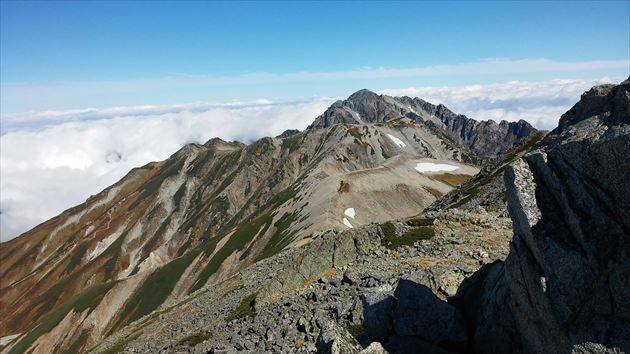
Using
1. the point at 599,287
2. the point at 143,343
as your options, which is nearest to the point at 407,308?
the point at 599,287

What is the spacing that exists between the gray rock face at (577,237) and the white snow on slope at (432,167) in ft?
529

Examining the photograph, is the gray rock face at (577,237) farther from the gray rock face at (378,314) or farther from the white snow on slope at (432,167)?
the white snow on slope at (432,167)

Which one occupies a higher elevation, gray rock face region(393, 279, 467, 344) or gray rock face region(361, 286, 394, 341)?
gray rock face region(393, 279, 467, 344)

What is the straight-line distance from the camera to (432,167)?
181m

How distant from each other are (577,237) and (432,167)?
565 feet

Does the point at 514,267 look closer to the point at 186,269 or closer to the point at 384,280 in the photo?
the point at 384,280

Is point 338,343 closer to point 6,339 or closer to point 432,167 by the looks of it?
point 432,167

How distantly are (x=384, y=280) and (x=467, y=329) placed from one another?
1189 cm

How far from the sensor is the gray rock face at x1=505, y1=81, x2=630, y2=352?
13.9 meters

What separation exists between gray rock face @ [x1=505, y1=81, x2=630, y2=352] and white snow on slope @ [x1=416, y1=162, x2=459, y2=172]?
161283 mm

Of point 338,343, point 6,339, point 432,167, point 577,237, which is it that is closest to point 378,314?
point 338,343

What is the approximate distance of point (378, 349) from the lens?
57.2 ft

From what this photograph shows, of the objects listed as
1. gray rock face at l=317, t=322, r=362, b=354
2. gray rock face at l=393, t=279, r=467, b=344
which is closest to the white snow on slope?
gray rock face at l=393, t=279, r=467, b=344

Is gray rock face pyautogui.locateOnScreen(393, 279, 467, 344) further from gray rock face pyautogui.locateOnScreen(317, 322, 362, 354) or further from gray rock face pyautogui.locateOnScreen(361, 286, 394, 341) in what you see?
gray rock face pyautogui.locateOnScreen(317, 322, 362, 354)
